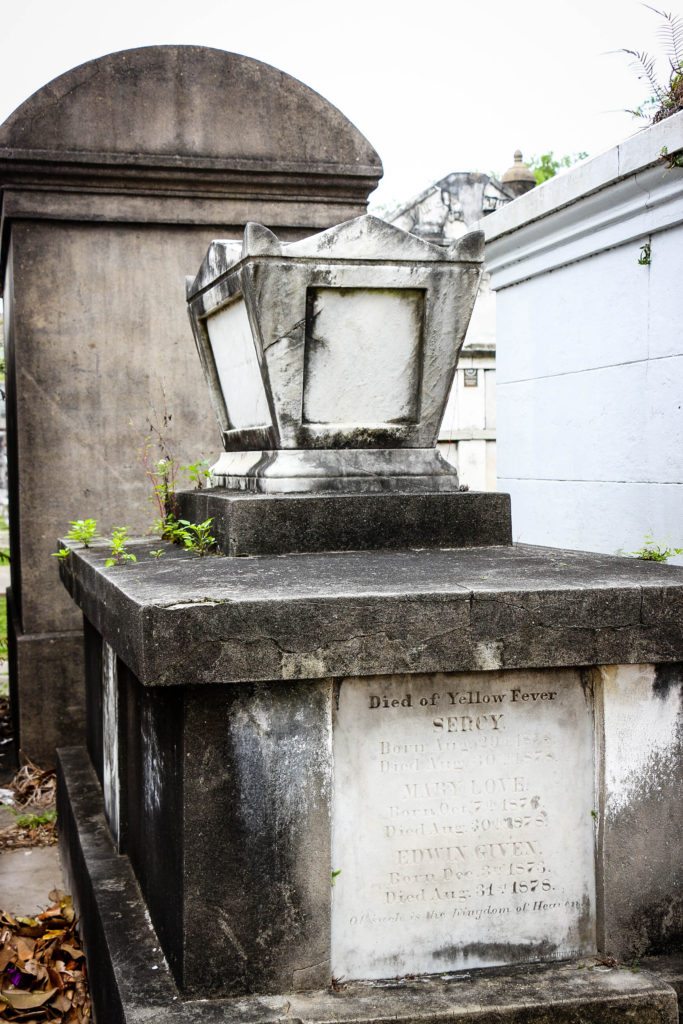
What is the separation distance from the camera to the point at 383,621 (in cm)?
230

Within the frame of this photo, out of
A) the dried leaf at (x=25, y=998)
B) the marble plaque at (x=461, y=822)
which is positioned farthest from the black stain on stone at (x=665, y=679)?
the dried leaf at (x=25, y=998)

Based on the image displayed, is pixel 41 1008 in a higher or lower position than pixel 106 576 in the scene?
lower

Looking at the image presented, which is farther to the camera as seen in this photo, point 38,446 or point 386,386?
point 38,446

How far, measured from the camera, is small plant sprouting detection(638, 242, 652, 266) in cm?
448

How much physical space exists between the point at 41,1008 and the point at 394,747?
1405 mm

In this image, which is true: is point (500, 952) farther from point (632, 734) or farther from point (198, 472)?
point (198, 472)

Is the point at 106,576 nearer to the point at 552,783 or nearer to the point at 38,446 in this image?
the point at 552,783

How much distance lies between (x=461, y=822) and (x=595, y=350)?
117 inches

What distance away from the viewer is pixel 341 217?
5.75 metres

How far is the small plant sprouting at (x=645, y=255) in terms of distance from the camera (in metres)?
4.48

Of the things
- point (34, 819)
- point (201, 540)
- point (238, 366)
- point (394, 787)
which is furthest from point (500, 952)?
point (34, 819)

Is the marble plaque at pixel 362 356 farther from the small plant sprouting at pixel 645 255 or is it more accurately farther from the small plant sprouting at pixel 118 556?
the small plant sprouting at pixel 645 255

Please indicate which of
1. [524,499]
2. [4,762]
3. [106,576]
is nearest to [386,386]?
[106,576]

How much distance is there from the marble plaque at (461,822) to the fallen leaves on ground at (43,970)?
109cm
